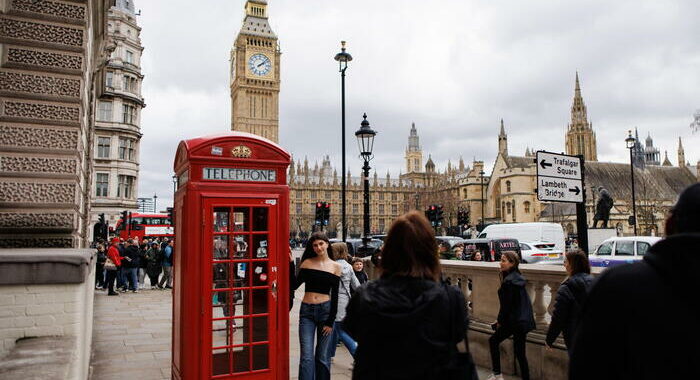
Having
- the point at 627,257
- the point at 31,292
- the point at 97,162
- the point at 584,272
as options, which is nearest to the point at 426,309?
the point at 584,272

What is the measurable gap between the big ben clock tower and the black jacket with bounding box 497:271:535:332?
95.2 m

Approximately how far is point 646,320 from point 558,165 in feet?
15.4

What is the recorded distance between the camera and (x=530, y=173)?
2950 inches

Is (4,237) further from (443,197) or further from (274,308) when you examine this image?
(443,197)

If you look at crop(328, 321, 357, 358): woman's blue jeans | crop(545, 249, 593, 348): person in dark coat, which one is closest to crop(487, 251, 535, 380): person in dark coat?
crop(545, 249, 593, 348): person in dark coat

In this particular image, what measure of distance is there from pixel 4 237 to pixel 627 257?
16038mm

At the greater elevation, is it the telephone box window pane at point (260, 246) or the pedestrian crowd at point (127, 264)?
the telephone box window pane at point (260, 246)

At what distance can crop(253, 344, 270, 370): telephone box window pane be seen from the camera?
5.41m

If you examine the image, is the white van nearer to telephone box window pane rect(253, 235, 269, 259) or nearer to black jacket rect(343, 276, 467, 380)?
telephone box window pane rect(253, 235, 269, 259)

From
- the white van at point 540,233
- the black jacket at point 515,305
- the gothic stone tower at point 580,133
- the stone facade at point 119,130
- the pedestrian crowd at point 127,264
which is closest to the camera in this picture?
the black jacket at point 515,305

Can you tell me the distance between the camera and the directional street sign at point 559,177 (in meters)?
5.75

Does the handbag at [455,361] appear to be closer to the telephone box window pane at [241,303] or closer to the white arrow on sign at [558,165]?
the telephone box window pane at [241,303]

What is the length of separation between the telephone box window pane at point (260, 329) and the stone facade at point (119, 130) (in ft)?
132

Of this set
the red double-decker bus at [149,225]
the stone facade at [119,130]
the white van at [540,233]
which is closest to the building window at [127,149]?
the stone facade at [119,130]
